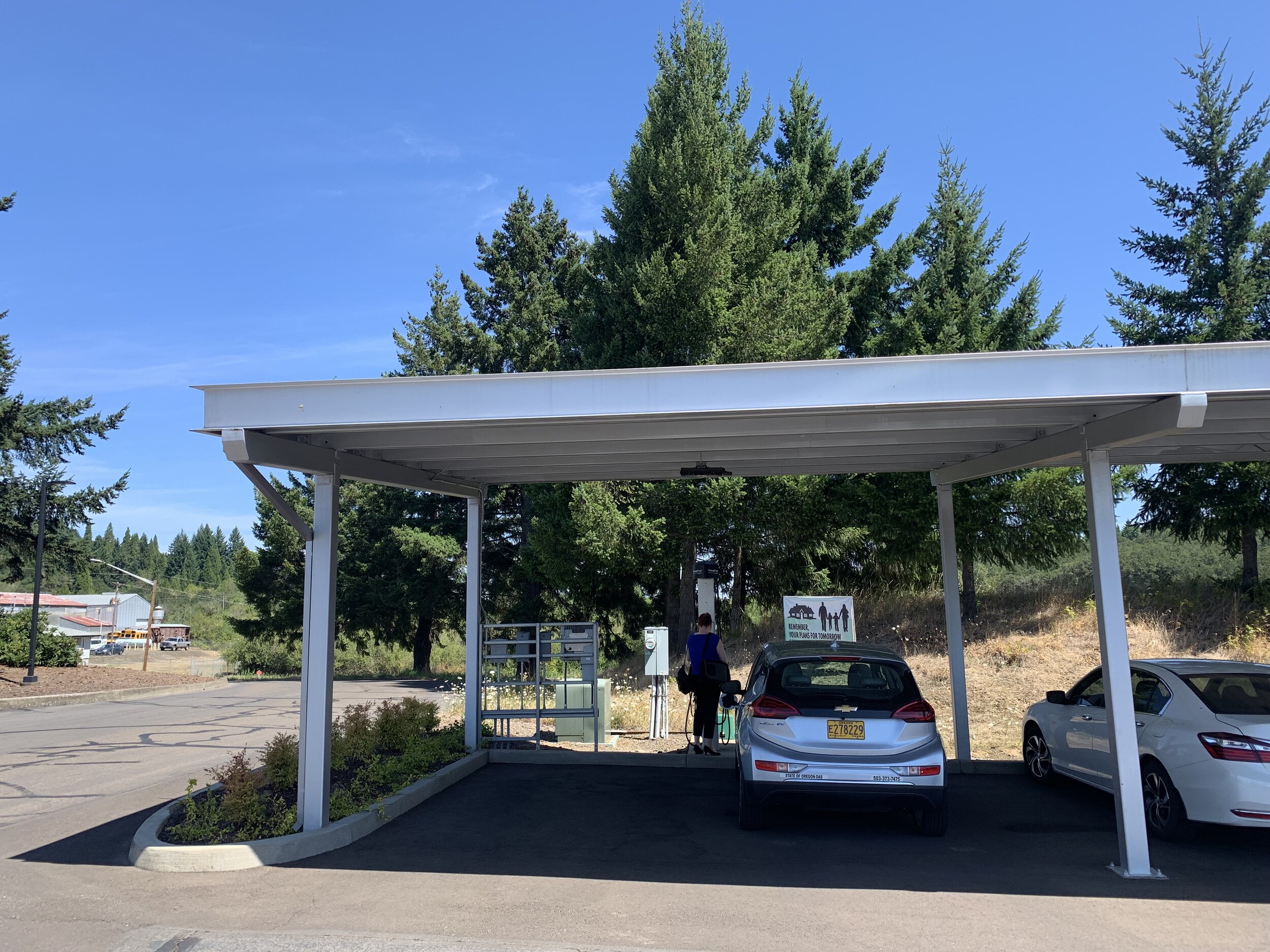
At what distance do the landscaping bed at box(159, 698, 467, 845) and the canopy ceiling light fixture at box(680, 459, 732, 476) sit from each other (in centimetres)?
432

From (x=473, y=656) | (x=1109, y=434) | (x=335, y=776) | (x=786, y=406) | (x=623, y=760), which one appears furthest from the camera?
(x=473, y=656)

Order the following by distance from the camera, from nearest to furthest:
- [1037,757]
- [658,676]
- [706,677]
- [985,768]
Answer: [1037,757]
[985,768]
[706,677]
[658,676]

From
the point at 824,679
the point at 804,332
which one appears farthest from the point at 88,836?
Result: the point at 804,332

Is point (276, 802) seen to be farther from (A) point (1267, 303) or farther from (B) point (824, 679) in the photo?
(A) point (1267, 303)

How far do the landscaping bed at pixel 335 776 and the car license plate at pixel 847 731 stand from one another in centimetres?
415

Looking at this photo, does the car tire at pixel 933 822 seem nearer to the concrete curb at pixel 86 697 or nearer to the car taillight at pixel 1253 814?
the car taillight at pixel 1253 814

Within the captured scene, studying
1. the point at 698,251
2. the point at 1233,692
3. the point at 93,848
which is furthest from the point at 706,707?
the point at 698,251

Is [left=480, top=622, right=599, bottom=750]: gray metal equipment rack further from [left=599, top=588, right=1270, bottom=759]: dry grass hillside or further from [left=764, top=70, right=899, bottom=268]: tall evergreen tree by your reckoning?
[left=764, top=70, right=899, bottom=268]: tall evergreen tree

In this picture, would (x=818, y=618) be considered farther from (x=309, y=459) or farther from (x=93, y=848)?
(x=93, y=848)

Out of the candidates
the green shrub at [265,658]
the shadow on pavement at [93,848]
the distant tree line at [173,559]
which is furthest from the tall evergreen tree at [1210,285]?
the distant tree line at [173,559]

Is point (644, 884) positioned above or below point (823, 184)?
below

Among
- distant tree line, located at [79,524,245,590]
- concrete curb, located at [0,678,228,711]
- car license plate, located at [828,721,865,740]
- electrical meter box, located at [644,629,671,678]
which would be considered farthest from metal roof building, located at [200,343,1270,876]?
distant tree line, located at [79,524,245,590]

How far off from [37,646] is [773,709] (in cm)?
2433

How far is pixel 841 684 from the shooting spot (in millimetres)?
7562
